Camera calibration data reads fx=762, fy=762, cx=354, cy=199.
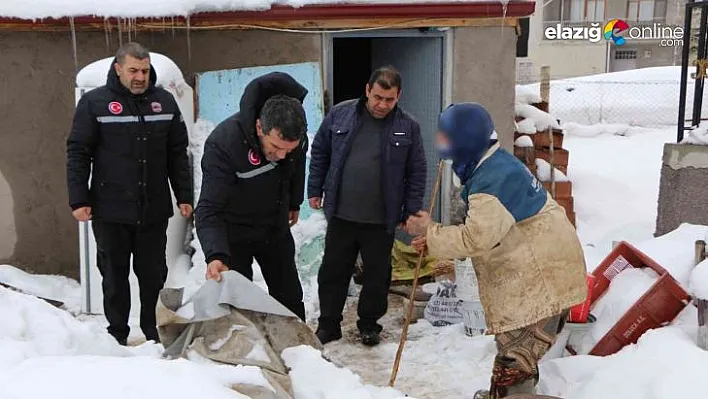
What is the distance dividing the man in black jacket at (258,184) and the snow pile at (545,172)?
4025mm

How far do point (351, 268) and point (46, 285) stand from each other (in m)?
2.68

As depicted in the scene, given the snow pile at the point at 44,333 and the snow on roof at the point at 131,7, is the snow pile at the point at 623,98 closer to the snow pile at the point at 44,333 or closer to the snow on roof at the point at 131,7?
the snow on roof at the point at 131,7

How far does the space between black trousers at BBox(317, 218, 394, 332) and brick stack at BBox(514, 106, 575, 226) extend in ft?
10.2

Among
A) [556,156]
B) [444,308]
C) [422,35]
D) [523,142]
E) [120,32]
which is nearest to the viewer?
[444,308]

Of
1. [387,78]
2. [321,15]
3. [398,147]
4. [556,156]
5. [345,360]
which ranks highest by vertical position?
[321,15]

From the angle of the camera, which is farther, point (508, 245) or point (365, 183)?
point (365, 183)

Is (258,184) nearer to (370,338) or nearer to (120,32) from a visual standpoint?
(370,338)

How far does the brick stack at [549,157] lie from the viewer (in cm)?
747

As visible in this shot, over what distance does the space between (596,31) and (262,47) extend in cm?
2491

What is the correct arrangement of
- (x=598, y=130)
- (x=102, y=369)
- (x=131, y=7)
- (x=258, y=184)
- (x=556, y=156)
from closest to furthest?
1. (x=102, y=369)
2. (x=258, y=184)
3. (x=131, y=7)
4. (x=556, y=156)
5. (x=598, y=130)

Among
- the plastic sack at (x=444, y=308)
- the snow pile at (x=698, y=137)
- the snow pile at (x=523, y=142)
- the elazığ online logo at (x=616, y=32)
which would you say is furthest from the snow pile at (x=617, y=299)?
the elazığ online logo at (x=616, y=32)

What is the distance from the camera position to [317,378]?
2814 millimetres

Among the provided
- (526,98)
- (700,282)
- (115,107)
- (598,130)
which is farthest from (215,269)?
(598,130)

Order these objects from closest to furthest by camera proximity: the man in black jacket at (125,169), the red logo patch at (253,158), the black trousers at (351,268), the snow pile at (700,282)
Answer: the snow pile at (700,282) < the red logo patch at (253,158) < the man in black jacket at (125,169) < the black trousers at (351,268)
